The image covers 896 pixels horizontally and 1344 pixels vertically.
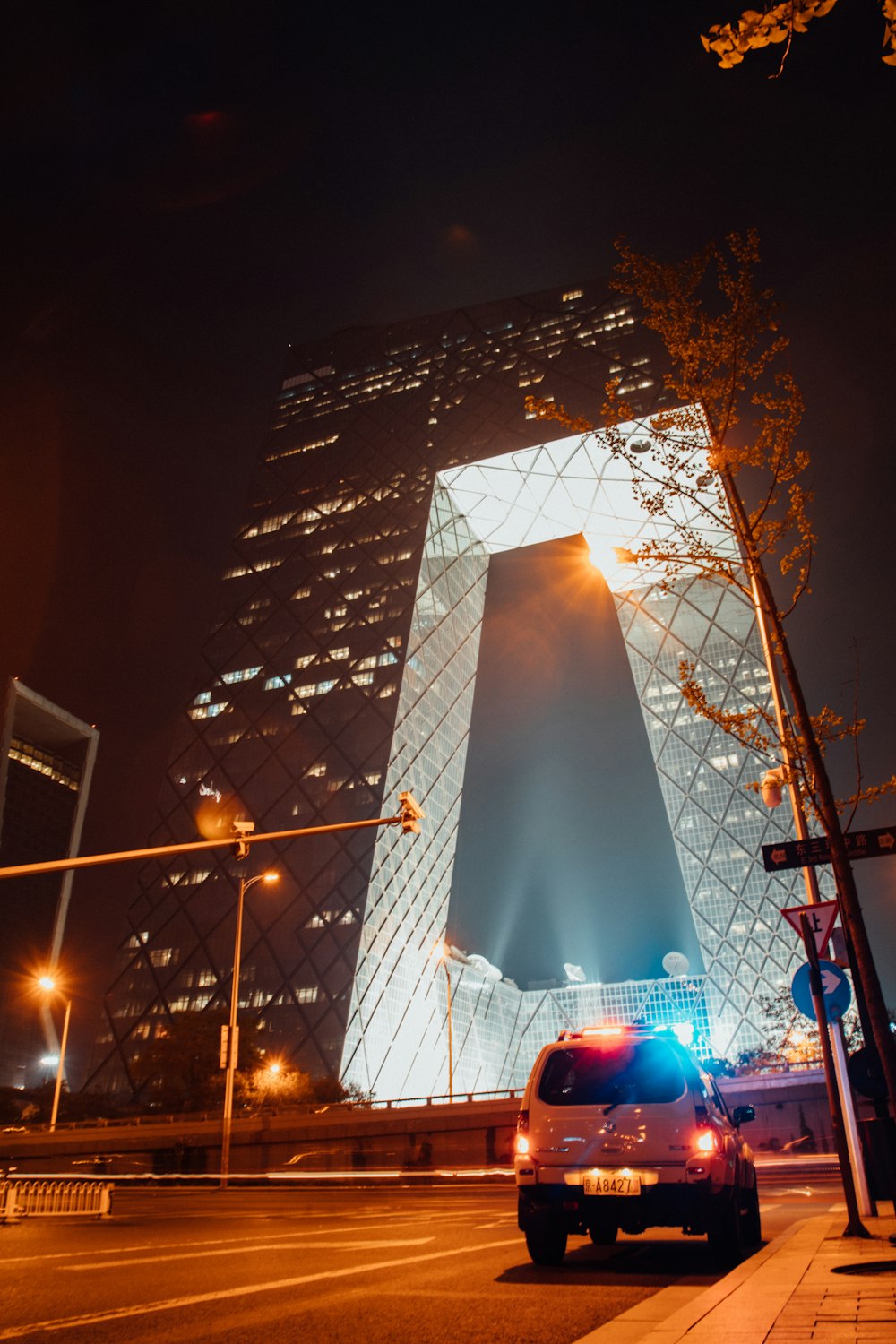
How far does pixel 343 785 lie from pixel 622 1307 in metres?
60.4

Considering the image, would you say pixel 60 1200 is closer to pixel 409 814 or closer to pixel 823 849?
pixel 409 814

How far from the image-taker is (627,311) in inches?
3268

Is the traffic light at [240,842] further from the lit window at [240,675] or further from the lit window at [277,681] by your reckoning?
the lit window at [240,675]

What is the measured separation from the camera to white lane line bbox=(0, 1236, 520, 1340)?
178 inches

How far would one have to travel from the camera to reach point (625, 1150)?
6703 millimetres

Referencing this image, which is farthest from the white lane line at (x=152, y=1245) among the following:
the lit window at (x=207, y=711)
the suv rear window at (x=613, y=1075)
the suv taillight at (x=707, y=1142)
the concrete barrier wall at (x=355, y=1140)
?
the lit window at (x=207, y=711)

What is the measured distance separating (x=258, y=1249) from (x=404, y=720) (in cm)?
5938

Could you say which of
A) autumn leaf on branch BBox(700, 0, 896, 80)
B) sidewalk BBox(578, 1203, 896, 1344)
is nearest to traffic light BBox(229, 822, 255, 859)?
sidewalk BBox(578, 1203, 896, 1344)

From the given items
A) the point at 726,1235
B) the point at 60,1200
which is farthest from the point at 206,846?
the point at 726,1235

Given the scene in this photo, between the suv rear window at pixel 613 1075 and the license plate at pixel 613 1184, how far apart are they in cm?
44

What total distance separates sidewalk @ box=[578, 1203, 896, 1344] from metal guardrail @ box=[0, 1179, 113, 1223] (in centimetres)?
1024

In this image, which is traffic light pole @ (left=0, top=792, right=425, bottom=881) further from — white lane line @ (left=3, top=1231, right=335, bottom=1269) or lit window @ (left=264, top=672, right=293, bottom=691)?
lit window @ (left=264, top=672, right=293, bottom=691)

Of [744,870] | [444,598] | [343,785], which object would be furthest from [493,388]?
[744,870]

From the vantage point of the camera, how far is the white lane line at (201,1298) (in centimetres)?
452
